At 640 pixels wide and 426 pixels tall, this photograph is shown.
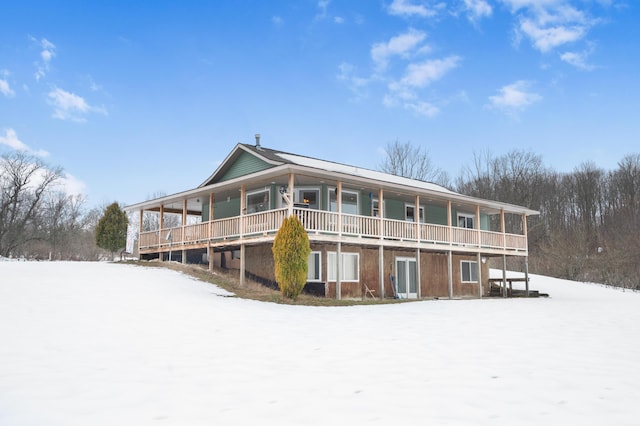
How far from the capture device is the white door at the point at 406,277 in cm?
2322

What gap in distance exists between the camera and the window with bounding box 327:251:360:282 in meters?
20.4

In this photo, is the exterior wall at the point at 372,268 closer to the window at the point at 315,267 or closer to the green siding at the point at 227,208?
the window at the point at 315,267

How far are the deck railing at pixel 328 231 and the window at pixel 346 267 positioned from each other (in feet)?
4.59

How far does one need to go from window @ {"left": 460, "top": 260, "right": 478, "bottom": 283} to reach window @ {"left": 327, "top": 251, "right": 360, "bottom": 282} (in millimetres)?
8318

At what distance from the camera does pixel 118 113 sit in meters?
37.1

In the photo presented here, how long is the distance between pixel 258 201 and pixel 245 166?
6.62 ft

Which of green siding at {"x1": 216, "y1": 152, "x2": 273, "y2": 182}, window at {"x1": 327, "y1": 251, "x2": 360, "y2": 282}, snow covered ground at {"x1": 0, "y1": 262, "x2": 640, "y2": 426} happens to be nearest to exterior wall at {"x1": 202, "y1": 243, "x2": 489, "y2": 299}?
window at {"x1": 327, "y1": 251, "x2": 360, "y2": 282}

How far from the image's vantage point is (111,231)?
88.0 ft

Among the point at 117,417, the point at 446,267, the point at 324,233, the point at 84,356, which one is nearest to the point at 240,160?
the point at 324,233

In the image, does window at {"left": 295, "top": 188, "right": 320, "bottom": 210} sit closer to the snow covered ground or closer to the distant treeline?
the snow covered ground

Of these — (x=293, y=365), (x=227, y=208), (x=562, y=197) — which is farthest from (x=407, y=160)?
(x=293, y=365)

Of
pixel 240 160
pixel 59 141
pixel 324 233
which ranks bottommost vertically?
pixel 324 233

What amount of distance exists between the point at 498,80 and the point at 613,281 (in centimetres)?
1848

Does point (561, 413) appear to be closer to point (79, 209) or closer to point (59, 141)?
point (59, 141)
